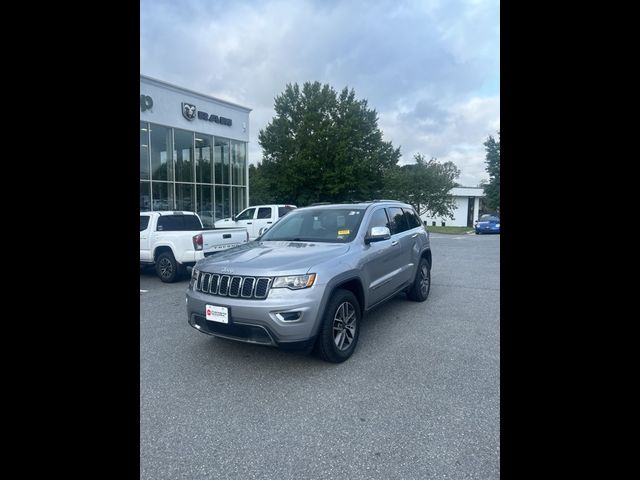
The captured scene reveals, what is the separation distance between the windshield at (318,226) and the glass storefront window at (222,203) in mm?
17462

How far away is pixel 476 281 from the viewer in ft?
29.5

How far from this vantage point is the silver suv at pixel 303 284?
3623 mm

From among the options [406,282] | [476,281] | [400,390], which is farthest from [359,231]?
[476,281]

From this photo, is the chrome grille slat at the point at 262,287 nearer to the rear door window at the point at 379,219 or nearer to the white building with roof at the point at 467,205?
the rear door window at the point at 379,219

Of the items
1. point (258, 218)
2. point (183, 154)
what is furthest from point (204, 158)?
point (258, 218)

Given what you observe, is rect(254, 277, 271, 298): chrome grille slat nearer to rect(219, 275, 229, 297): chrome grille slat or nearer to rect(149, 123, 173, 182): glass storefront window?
rect(219, 275, 229, 297): chrome grille slat

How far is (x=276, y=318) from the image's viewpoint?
3561mm

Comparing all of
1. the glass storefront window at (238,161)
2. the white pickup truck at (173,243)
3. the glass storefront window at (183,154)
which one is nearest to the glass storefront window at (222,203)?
the glass storefront window at (238,161)

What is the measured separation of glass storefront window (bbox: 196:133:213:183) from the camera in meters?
21.0

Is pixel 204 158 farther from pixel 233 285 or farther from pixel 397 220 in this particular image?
pixel 233 285

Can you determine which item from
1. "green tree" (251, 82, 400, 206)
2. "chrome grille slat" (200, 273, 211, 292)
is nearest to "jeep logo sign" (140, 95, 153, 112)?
"green tree" (251, 82, 400, 206)

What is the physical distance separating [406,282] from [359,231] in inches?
64.1
